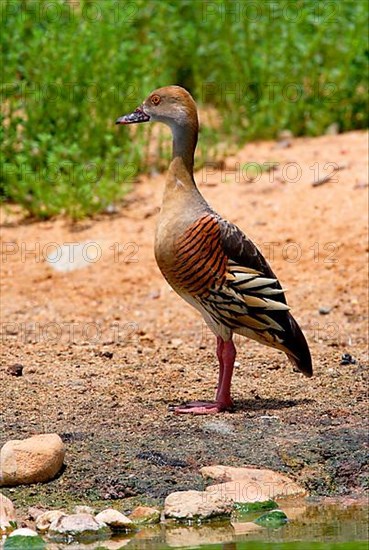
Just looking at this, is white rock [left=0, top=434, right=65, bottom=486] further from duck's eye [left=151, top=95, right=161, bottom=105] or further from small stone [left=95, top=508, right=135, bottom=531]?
duck's eye [left=151, top=95, right=161, bottom=105]

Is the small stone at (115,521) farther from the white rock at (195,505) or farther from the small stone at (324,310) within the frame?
the small stone at (324,310)

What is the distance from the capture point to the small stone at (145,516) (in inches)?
245

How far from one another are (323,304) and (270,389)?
7.80 feet

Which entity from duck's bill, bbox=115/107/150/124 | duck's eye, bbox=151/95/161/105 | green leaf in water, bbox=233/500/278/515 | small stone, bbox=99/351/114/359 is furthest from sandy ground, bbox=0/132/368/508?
duck's eye, bbox=151/95/161/105

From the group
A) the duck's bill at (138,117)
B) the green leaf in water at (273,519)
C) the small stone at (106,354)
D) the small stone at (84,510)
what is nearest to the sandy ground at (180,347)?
the small stone at (106,354)

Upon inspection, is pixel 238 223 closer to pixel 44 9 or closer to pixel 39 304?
pixel 39 304

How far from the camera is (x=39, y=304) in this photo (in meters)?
10.6

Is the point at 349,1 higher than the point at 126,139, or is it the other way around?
the point at 349,1

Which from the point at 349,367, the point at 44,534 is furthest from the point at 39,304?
the point at 44,534

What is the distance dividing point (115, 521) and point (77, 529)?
7.2 inches

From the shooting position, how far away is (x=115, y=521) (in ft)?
20.1

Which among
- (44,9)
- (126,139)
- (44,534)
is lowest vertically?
(44,534)

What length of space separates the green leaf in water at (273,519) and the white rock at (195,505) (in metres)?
0.17

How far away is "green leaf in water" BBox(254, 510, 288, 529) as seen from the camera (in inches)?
245
